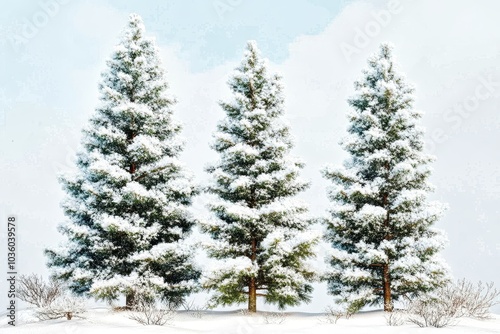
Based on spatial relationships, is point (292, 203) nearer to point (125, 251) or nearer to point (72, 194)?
point (125, 251)

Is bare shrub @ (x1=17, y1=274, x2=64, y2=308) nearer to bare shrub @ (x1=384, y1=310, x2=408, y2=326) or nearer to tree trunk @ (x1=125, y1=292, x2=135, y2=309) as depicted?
tree trunk @ (x1=125, y1=292, x2=135, y2=309)

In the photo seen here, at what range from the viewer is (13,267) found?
53.7ft

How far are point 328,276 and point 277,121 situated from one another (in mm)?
6205

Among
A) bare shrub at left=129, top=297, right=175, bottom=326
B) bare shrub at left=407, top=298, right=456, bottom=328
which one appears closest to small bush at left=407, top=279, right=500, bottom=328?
bare shrub at left=407, top=298, right=456, bottom=328

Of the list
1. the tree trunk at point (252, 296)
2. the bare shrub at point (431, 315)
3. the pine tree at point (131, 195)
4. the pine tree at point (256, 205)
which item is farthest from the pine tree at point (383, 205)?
the pine tree at point (131, 195)

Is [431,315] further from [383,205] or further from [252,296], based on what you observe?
[252,296]

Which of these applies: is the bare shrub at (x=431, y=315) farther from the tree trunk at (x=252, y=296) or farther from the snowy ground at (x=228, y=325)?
the tree trunk at (x=252, y=296)

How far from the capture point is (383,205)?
2050 centimetres

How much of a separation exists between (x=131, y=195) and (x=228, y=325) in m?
5.94

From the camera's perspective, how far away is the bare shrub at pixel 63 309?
16.1 metres

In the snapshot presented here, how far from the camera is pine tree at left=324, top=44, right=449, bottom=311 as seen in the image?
62.7ft

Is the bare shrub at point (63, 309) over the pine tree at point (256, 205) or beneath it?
beneath

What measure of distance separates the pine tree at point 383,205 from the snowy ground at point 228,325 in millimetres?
1483

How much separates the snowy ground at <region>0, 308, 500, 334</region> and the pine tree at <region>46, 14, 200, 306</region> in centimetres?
150
